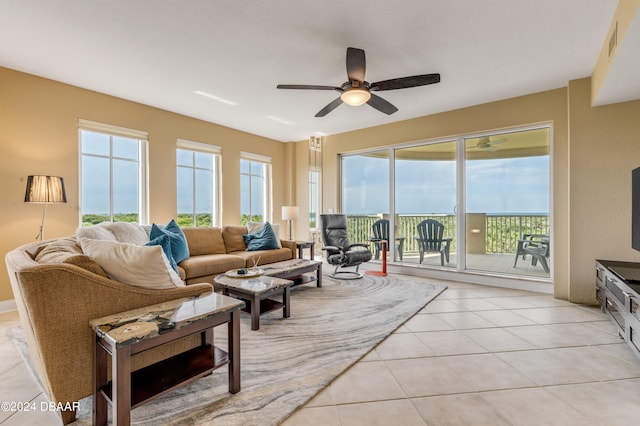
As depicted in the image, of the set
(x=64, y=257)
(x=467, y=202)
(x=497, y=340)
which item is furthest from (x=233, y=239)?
(x=467, y=202)

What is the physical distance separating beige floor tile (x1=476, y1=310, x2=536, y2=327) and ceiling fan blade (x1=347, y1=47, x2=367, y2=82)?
2.71 metres

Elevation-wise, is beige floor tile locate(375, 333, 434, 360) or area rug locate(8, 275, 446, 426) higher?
area rug locate(8, 275, 446, 426)

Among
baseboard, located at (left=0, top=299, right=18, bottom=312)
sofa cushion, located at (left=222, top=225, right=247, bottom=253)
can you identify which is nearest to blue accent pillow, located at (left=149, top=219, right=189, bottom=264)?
sofa cushion, located at (left=222, top=225, right=247, bottom=253)

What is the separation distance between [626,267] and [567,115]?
1.98m

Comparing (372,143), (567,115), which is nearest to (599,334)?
(567,115)

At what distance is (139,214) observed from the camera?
13.9ft

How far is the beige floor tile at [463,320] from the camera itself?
2.76m

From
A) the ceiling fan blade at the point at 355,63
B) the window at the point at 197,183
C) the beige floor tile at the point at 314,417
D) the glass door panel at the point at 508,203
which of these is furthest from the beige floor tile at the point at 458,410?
the window at the point at 197,183

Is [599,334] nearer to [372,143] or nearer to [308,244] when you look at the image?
[308,244]

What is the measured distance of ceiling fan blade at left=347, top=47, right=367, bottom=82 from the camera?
239 centimetres

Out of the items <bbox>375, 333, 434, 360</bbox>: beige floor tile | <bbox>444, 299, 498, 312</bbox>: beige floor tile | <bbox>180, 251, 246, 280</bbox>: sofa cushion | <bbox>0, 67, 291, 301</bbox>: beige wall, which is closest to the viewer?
<bbox>375, 333, 434, 360</bbox>: beige floor tile

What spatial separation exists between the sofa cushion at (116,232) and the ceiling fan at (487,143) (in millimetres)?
4922

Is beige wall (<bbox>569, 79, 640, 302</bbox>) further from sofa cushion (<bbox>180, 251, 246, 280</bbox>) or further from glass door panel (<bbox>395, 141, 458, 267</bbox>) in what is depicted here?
sofa cushion (<bbox>180, 251, 246, 280</bbox>)

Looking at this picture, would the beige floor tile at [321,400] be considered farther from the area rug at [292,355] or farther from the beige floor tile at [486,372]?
the beige floor tile at [486,372]
